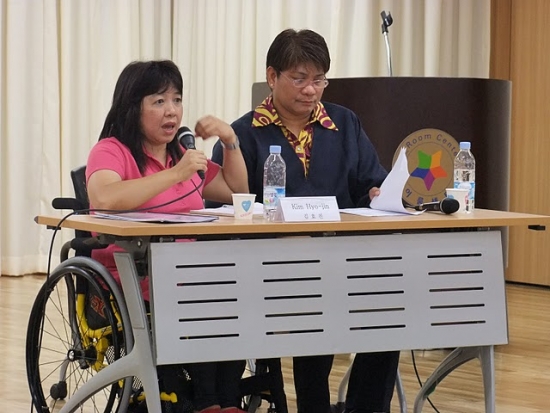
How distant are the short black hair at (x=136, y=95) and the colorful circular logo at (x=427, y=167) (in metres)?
1.35

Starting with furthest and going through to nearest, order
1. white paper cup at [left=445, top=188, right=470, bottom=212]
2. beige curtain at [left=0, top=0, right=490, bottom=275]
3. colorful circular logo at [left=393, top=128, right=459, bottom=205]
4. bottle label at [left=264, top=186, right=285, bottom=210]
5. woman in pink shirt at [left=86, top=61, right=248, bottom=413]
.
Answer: beige curtain at [left=0, top=0, right=490, bottom=275], colorful circular logo at [left=393, top=128, right=459, bottom=205], white paper cup at [left=445, top=188, right=470, bottom=212], bottle label at [left=264, top=186, right=285, bottom=210], woman in pink shirt at [left=86, top=61, right=248, bottom=413]

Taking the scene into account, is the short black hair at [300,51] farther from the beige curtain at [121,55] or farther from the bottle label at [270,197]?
the beige curtain at [121,55]

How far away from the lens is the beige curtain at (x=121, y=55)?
654 cm

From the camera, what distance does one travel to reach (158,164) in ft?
9.93

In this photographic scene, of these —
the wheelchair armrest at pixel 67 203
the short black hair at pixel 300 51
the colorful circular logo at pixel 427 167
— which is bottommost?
the wheelchair armrest at pixel 67 203

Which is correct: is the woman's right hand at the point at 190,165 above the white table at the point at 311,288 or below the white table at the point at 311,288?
above

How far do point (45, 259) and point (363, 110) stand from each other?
124 inches

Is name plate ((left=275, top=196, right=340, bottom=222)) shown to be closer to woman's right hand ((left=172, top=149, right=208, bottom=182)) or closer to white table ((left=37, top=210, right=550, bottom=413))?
white table ((left=37, top=210, right=550, bottom=413))

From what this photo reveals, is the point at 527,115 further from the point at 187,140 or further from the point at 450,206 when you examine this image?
the point at 187,140

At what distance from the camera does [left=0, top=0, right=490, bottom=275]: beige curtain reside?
21.5ft

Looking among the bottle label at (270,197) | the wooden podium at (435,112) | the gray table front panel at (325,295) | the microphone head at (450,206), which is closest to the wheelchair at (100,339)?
the gray table front panel at (325,295)

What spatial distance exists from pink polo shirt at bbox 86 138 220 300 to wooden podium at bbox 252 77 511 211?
4.12ft

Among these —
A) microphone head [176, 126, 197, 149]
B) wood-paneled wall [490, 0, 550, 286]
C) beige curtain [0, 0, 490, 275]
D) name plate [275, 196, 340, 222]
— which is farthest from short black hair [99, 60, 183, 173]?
wood-paneled wall [490, 0, 550, 286]

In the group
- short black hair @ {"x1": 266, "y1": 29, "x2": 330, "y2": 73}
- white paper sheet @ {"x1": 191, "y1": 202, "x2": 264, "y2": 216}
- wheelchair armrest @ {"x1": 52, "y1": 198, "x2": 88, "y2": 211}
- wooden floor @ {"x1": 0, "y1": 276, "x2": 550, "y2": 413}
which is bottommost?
wooden floor @ {"x1": 0, "y1": 276, "x2": 550, "y2": 413}
